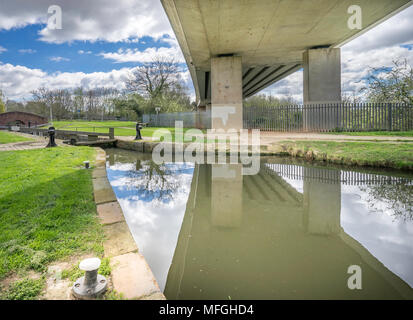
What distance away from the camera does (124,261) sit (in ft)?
5.24

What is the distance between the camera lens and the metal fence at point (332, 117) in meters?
11.0

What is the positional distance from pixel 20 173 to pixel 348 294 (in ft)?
17.1

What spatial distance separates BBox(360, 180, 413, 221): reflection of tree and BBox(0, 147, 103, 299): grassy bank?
3361 millimetres

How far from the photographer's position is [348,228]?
2490 mm

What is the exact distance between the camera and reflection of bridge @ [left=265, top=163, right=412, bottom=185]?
14.0 ft

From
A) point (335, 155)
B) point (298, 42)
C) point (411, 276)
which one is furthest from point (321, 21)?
point (411, 276)

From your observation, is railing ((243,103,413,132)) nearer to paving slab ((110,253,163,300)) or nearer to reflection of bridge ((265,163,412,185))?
reflection of bridge ((265,163,412,185))

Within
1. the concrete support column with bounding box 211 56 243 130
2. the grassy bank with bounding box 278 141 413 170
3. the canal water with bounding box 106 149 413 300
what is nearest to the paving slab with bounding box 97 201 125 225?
the canal water with bounding box 106 149 413 300

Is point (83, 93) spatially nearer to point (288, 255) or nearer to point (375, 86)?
point (375, 86)

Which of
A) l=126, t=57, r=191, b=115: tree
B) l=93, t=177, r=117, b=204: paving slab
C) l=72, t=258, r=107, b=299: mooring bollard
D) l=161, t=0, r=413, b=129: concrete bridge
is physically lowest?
l=72, t=258, r=107, b=299: mooring bollard

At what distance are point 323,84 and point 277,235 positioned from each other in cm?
1195

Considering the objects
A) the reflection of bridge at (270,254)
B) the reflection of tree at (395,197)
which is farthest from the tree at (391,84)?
the reflection of bridge at (270,254)

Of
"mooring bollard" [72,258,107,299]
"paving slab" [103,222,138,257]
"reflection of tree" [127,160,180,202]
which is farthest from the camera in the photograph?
"reflection of tree" [127,160,180,202]

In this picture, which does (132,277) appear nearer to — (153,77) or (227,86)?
(227,86)
